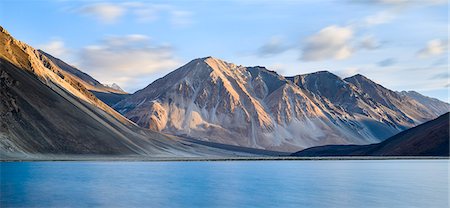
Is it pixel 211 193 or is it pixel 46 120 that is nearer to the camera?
pixel 211 193

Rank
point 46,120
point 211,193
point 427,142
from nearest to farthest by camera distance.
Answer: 1. point 211,193
2. point 46,120
3. point 427,142

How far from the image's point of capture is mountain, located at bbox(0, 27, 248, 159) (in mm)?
125875

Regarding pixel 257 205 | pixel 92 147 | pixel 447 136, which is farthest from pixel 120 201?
pixel 447 136

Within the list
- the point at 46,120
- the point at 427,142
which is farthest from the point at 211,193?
the point at 427,142

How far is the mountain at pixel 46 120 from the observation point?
12588cm

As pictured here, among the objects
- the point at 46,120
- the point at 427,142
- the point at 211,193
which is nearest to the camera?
the point at 211,193

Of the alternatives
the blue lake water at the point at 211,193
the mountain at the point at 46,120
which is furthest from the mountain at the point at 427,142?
the blue lake water at the point at 211,193

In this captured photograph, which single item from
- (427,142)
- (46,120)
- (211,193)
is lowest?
(211,193)

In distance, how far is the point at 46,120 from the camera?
139 metres

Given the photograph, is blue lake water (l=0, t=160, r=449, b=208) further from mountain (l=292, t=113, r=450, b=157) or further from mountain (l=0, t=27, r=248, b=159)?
mountain (l=292, t=113, r=450, b=157)

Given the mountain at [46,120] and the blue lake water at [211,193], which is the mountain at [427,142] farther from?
the blue lake water at [211,193]

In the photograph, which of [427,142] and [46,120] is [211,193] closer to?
[46,120]

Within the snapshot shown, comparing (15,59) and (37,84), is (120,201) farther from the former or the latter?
(15,59)

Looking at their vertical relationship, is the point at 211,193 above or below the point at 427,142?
below
